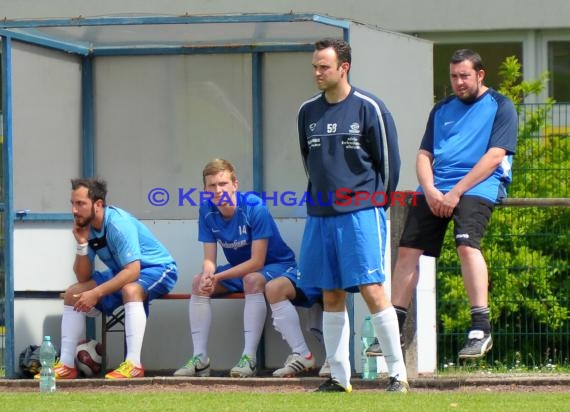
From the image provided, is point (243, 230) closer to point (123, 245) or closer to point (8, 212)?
point (123, 245)

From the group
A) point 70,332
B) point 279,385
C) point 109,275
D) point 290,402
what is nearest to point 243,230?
point 109,275

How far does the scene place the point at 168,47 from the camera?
1072 centimetres

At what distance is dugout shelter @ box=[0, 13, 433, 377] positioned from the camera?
378 inches

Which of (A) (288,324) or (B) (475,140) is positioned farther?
(A) (288,324)

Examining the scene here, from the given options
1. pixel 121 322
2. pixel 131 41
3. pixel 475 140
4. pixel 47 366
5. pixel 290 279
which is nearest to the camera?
pixel 475 140

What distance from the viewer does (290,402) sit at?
299 inches

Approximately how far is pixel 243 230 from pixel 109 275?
1.03 metres

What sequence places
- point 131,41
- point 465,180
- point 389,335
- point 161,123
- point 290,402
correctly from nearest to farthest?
point 290,402, point 389,335, point 465,180, point 131,41, point 161,123

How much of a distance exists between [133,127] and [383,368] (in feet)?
9.95

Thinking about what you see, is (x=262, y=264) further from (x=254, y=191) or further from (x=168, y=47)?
(x=168, y=47)

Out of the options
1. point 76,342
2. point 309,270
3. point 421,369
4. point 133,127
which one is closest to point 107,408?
point 309,270

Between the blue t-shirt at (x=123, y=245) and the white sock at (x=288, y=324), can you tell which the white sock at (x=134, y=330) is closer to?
the blue t-shirt at (x=123, y=245)

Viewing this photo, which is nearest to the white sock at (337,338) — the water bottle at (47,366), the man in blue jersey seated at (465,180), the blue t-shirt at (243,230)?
the man in blue jersey seated at (465,180)

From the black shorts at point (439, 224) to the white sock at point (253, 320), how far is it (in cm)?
145
